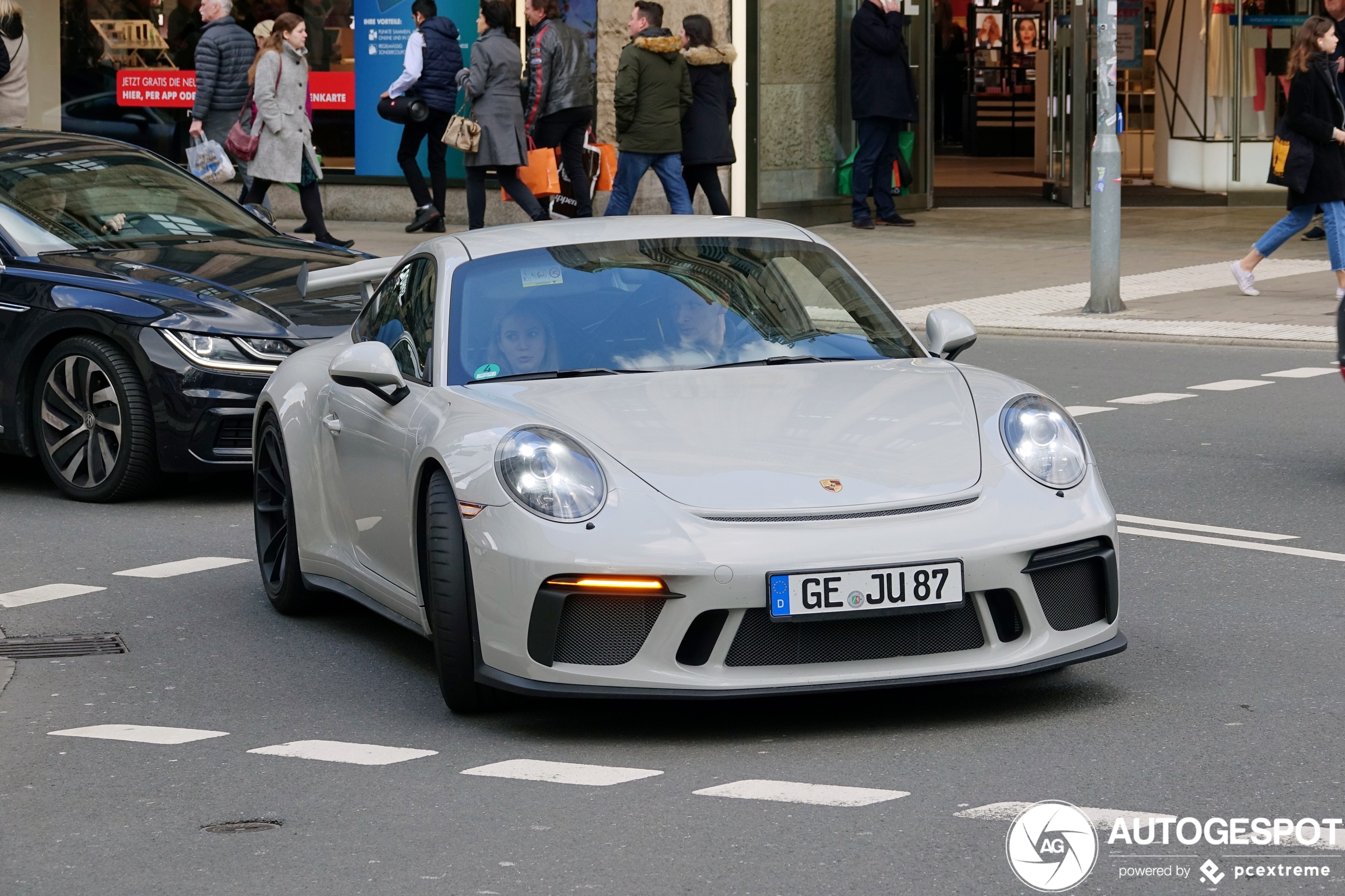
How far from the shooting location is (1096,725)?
5.45m

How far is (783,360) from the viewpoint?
626 centimetres

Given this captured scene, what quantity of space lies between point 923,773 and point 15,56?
14.3m

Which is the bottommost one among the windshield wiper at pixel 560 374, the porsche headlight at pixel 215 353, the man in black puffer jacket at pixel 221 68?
the porsche headlight at pixel 215 353

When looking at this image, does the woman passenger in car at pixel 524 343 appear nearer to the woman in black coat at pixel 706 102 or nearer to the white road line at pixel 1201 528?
the white road line at pixel 1201 528

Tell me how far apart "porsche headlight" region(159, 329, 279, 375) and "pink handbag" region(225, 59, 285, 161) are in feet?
29.6

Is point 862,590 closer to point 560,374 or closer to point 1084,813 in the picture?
point 1084,813

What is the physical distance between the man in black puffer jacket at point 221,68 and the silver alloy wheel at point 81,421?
8.44 metres

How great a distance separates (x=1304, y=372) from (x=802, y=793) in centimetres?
831

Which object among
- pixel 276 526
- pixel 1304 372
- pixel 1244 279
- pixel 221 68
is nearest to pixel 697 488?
pixel 276 526

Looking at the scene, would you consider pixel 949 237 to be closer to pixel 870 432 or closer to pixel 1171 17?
pixel 1171 17

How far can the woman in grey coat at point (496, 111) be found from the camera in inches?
741

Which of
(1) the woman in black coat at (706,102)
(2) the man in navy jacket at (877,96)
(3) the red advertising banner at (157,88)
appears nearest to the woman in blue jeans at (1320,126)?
(1) the woman in black coat at (706,102)

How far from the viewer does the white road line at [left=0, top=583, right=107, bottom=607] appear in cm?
751

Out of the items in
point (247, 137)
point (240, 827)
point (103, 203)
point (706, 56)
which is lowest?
point (240, 827)
